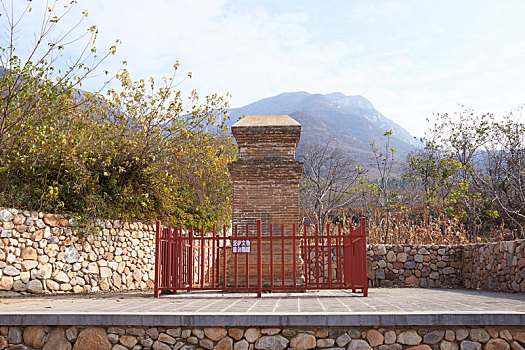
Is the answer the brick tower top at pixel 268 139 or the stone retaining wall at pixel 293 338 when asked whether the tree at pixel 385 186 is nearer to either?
the brick tower top at pixel 268 139

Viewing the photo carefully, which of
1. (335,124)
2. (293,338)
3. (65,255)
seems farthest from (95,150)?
(335,124)

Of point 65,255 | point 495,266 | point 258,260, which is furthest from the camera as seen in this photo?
point 495,266

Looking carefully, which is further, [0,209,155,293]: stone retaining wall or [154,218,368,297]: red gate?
[0,209,155,293]: stone retaining wall

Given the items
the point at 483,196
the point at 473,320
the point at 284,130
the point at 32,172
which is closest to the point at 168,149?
the point at 32,172

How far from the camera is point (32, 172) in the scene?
10820mm

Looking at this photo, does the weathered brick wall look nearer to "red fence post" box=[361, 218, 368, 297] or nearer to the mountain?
"red fence post" box=[361, 218, 368, 297]

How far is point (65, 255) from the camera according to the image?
Result: 10703mm

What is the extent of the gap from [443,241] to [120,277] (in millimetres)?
10376

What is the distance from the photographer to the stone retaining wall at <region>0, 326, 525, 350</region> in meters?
4.98

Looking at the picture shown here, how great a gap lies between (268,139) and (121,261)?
5.85 m

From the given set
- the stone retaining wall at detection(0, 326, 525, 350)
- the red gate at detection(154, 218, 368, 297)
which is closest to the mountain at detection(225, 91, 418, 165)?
the red gate at detection(154, 218, 368, 297)

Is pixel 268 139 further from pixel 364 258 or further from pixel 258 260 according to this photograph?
pixel 364 258

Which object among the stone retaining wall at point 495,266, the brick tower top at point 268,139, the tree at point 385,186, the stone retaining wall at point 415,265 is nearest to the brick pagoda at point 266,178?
the brick tower top at point 268,139

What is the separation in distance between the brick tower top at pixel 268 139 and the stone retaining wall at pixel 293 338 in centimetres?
527
